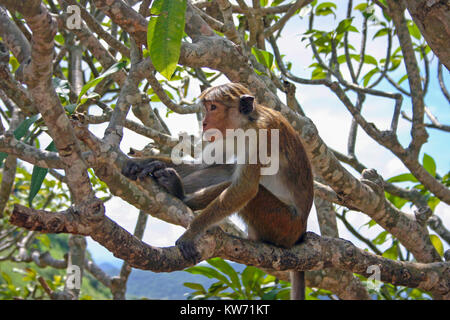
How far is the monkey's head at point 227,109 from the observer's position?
307 centimetres

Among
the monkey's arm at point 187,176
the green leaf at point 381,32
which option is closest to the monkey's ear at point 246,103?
the monkey's arm at point 187,176

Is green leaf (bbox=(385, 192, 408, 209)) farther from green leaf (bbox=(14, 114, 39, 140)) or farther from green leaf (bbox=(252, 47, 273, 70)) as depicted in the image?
green leaf (bbox=(14, 114, 39, 140))

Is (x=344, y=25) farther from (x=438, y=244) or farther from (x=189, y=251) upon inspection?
(x=189, y=251)

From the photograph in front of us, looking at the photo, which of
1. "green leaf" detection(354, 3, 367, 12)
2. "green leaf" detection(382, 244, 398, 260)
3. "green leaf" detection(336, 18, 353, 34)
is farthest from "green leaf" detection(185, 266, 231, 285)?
"green leaf" detection(354, 3, 367, 12)

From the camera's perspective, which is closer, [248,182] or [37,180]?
[37,180]

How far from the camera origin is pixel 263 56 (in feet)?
11.9

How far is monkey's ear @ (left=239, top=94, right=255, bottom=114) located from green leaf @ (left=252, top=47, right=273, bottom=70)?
72 centimetres

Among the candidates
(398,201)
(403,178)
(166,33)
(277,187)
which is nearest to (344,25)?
(403,178)

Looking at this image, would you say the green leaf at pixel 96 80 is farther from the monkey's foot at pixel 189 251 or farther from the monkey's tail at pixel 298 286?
the monkey's tail at pixel 298 286

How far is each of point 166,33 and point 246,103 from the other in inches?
60.7

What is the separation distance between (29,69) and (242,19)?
12.0ft

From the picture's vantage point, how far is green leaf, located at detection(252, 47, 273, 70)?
142 inches

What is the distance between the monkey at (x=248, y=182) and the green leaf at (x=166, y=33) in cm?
106
